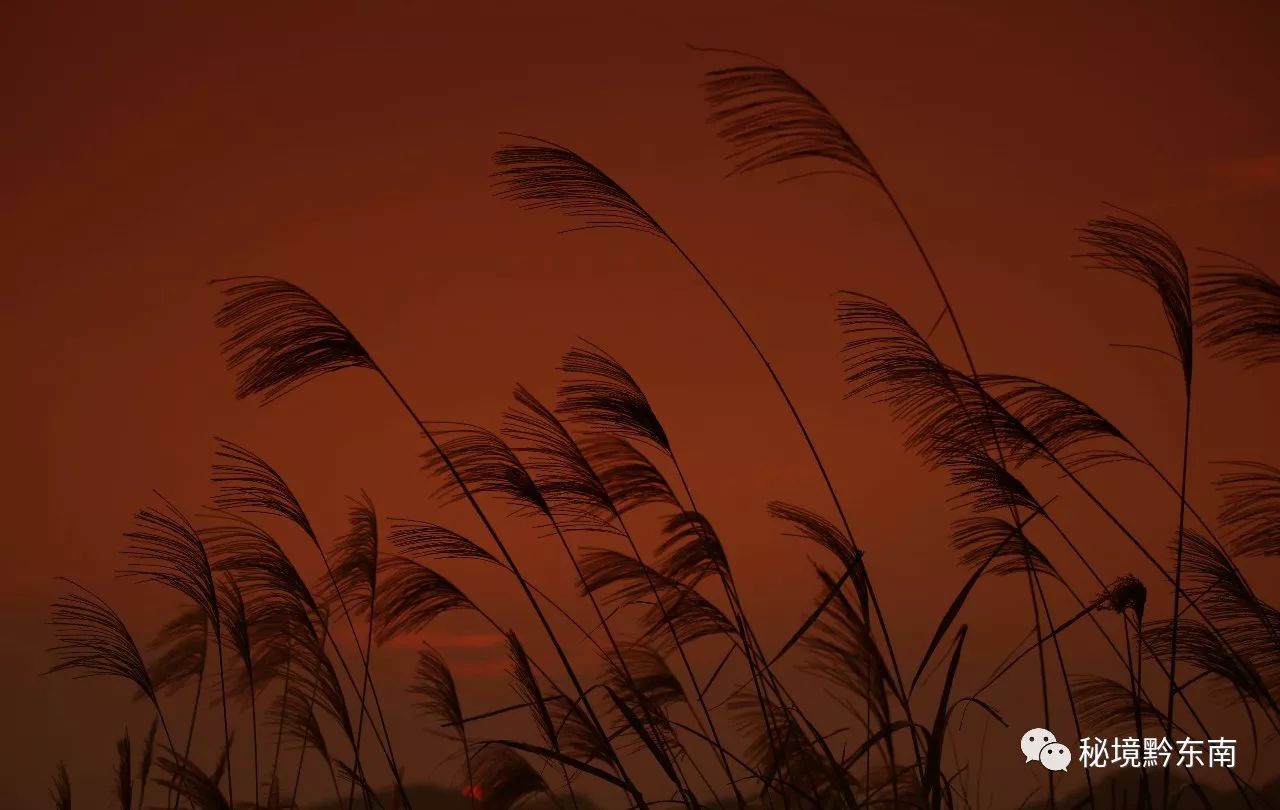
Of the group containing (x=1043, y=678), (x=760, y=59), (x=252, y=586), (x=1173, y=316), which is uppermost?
(x=760, y=59)

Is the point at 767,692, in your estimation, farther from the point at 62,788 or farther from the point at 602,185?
the point at 62,788

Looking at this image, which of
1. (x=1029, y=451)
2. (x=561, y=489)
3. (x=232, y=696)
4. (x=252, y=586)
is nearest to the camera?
(x=1029, y=451)

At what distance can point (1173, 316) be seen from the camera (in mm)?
2324

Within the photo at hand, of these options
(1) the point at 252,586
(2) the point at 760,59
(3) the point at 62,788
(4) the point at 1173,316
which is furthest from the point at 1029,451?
(3) the point at 62,788

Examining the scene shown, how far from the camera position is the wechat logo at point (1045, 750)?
88.8 inches

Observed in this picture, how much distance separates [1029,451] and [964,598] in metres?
0.59

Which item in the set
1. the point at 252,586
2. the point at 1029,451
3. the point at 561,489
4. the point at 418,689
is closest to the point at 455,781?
the point at 418,689

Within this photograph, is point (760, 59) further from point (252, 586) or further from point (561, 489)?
point (252, 586)

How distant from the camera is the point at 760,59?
6.59 ft

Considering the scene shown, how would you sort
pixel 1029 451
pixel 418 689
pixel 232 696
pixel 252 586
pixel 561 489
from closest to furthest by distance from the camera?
pixel 1029 451 → pixel 561 489 → pixel 252 586 → pixel 418 689 → pixel 232 696

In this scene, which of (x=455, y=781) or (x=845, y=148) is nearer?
(x=845, y=148)

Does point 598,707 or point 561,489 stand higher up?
point 561,489

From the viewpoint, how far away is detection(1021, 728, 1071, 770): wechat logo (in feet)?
7.40

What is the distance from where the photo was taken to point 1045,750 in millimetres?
2236
